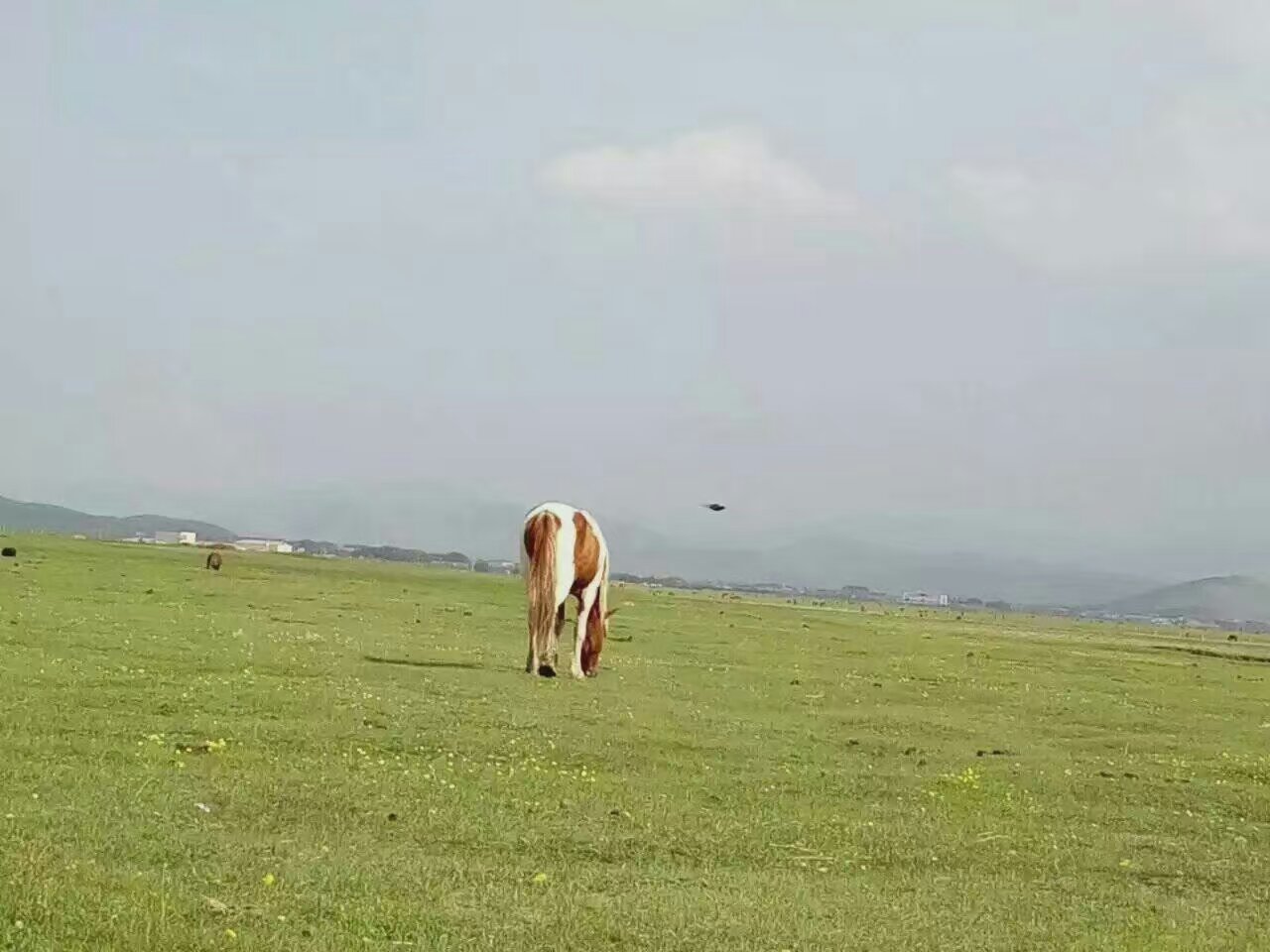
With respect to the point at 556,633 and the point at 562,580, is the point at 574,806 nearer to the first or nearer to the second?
the point at 556,633

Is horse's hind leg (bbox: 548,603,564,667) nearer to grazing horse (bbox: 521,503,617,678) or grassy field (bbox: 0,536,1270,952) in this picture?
grazing horse (bbox: 521,503,617,678)

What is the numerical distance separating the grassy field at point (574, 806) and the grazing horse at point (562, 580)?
103 centimetres

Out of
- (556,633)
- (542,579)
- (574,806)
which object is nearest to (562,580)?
(542,579)

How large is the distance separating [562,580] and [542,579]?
0.43 m

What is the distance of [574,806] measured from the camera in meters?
13.0

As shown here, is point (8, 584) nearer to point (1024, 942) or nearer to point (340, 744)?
point (340, 744)

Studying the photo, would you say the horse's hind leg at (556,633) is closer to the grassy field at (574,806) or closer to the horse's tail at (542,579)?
the horse's tail at (542,579)

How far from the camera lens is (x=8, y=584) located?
36.2 meters

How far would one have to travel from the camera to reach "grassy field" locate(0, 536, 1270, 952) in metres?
9.16

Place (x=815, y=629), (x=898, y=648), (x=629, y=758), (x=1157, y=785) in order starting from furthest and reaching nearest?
(x=815, y=629) → (x=898, y=648) → (x=1157, y=785) → (x=629, y=758)

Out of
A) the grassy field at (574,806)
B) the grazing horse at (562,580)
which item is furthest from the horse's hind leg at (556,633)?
the grassy field at (574,806)

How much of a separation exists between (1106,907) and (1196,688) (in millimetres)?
26041

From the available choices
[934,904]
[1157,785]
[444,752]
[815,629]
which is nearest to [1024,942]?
[934,904]

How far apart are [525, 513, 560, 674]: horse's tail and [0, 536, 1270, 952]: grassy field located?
127cm
